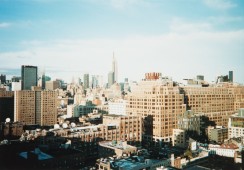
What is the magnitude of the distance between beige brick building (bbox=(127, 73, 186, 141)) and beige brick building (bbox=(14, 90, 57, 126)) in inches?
2502

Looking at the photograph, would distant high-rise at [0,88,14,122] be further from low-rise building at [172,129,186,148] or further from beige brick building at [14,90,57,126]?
low-rise building at [172,129,186,148]

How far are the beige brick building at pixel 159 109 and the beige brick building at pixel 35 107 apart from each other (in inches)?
2502

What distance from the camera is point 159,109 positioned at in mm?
124812

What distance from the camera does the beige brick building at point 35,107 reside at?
170 m

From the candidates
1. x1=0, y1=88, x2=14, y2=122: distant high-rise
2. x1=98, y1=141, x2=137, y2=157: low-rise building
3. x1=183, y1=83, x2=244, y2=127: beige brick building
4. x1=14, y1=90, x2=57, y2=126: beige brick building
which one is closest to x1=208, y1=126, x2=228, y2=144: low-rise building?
x1=183, y1=83, x2=244, y2=127: beige brick building

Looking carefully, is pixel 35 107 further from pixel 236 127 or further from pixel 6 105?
pixel 236 127

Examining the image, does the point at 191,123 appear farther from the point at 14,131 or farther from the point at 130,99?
the point at 14,131

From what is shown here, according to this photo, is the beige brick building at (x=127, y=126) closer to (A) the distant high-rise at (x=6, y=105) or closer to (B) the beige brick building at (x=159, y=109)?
(B) the beige brick building at (x=159, y=109)

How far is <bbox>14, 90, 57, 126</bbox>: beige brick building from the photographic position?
17012 cm

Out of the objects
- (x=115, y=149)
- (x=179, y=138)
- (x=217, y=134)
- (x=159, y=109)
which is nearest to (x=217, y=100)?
(x=217, y=134)

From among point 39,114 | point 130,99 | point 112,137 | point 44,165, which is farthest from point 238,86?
point 44,165

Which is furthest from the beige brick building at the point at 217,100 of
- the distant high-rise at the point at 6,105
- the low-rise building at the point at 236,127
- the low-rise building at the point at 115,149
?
the distant high-rise at the point at 6,105

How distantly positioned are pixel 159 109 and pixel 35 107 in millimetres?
84270

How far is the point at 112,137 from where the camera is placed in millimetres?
102750
